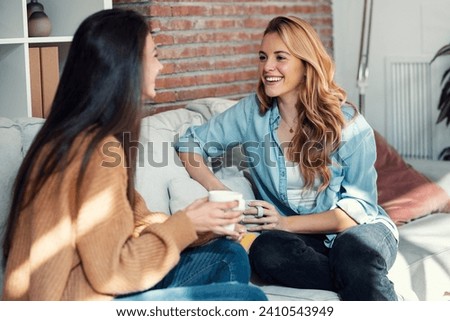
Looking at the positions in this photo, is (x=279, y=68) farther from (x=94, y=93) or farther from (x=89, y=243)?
(x=89, y=243)

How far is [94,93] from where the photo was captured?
5.76 feet

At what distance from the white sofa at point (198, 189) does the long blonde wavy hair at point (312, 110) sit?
0.36 meters

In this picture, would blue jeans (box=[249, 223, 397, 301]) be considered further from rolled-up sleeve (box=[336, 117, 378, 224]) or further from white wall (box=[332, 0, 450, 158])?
white wall (box=[332, 0, 450, 158])

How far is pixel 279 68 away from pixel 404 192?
1051 mm

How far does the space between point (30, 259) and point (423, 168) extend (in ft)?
7.86

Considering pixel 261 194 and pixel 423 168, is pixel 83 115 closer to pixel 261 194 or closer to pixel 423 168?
pixel 261 194

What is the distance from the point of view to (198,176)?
9.13ft

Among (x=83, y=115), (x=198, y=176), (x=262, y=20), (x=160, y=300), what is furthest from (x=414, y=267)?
(x=262, y=20)

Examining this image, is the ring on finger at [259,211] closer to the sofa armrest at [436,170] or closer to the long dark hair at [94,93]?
the long dark hair at [94,93]

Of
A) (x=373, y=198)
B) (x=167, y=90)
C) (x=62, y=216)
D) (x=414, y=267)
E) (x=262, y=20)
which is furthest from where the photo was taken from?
(x=262, y=20)

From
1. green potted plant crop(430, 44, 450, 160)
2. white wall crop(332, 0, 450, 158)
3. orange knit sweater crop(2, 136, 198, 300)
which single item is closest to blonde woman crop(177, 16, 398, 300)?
orange knit sweater crop(2, 136, 198, 300)

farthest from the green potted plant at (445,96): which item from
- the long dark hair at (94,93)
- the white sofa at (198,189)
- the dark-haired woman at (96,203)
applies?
the long dark hair at (94,93)

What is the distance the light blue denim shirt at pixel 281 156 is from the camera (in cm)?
259

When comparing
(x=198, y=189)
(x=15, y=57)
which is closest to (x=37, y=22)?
(x=15, y=57)
